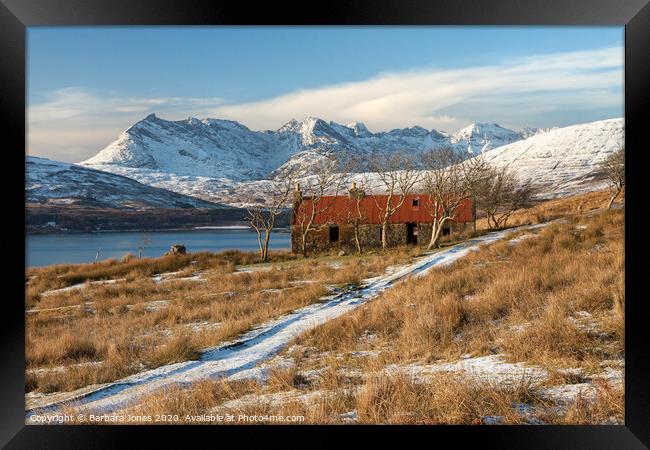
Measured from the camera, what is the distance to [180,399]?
360 centimetres

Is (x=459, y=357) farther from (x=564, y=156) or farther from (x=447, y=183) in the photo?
(x=447, y=183)

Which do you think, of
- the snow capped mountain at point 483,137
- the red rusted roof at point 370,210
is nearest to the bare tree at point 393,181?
the red rusted roof at point 370,210

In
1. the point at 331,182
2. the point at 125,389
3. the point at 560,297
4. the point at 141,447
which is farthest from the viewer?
the point at 331,182

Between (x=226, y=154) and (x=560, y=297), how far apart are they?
12.7 ft

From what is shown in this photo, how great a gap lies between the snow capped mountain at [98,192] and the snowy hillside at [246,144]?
295mm

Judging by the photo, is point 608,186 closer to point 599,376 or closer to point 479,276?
point 479,276

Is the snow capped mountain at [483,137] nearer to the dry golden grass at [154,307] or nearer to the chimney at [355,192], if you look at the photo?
the chimney at [355,192]

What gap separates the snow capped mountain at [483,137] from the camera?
18.0ft

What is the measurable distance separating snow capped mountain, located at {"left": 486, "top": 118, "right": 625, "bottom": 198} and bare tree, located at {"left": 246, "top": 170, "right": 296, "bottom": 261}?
2.89 m

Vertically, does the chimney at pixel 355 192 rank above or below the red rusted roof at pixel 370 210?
above

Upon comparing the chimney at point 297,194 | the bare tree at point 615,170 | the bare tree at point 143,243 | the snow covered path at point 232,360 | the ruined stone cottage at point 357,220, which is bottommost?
the snow covered path at point 232,360

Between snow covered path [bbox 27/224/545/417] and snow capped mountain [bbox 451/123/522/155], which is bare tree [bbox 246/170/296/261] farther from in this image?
snow capped mountain [bbox 451/123/522/155]
